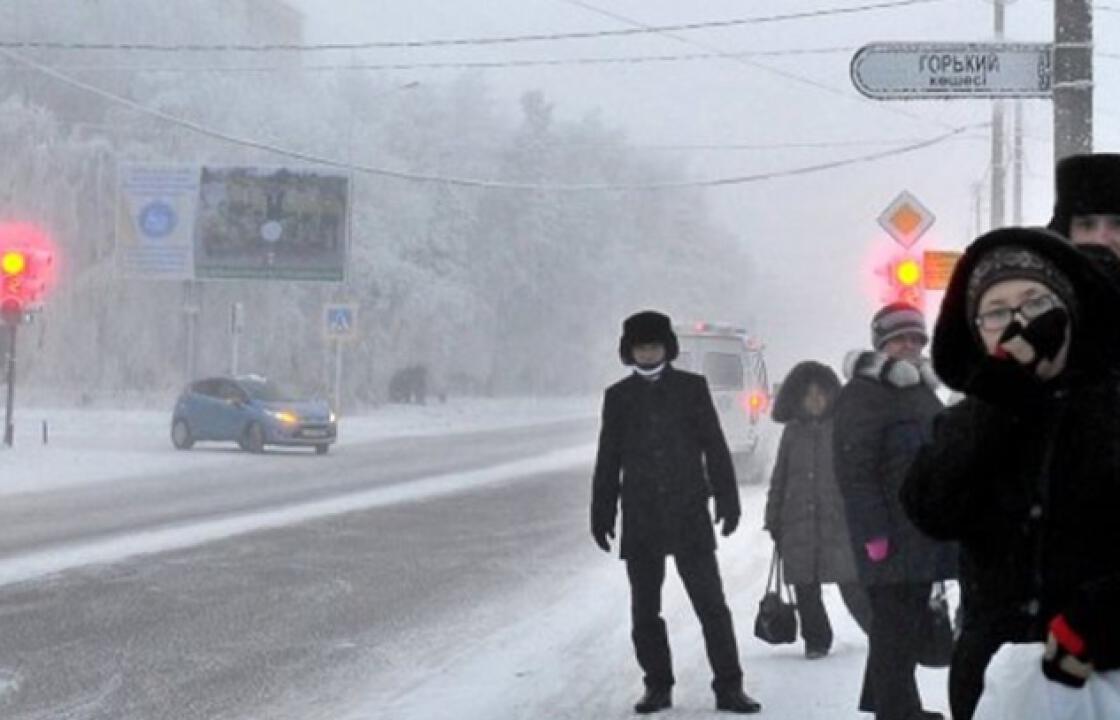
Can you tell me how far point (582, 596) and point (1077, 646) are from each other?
8880 millimetres

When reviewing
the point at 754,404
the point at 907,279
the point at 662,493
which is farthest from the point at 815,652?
the point at 754,404

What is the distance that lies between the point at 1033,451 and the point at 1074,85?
546 cm

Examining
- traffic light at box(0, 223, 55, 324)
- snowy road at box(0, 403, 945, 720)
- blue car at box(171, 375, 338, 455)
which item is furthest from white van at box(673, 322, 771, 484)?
traffic light at box(0, 223, 55, 324)

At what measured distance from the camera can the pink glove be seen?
600cm

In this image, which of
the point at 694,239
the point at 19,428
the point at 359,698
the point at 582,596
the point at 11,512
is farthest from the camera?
the point at 694,239

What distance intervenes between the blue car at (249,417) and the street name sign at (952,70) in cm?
2396

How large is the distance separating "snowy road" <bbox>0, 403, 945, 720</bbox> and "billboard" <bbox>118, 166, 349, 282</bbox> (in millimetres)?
27515

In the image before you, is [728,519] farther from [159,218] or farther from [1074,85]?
[159,218]

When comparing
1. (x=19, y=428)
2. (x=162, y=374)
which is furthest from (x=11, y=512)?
(x=162, y=374)

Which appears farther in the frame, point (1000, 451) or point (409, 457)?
point (409, 457)

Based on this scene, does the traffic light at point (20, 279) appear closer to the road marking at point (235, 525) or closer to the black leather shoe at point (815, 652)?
the road marking at point (235, 525)

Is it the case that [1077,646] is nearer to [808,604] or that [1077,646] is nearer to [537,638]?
[808,604]

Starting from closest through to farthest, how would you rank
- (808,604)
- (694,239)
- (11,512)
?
(808,604), (11,512), (694,239)

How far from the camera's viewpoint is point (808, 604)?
28.2 ft
